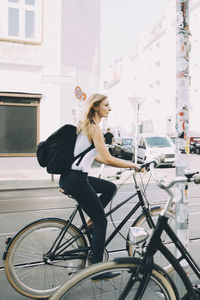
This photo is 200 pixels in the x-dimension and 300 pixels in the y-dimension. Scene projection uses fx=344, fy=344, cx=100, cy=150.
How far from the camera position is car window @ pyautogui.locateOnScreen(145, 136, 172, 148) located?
18625mm

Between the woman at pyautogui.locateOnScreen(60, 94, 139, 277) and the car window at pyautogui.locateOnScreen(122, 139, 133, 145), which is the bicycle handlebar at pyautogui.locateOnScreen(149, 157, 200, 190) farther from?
the car window at pyautogui.locateOnScreen(122, 139, 133, 145)

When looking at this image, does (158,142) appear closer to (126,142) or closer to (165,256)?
(126,142)

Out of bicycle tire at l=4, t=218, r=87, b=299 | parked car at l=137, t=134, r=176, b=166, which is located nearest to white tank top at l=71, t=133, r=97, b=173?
bicycle tire at l=4, t=218, r=87, b=299

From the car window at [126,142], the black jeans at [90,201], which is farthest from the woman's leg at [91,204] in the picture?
the car window at [126,142]

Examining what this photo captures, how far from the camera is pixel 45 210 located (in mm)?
7043

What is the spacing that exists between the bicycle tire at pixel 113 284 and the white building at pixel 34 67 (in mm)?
12565

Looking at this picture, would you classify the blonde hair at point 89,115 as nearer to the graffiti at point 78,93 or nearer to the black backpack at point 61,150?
the black backpack at point 61,150

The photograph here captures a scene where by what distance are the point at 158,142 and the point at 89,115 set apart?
637 inches

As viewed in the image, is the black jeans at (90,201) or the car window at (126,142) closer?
the black jeans at (90,201)

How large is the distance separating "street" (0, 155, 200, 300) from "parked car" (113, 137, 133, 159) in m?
11.3

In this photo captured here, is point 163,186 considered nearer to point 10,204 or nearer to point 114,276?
point 114,276

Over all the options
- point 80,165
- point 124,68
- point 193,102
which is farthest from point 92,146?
point 124,68

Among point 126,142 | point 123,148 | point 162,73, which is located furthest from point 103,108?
point 162,73

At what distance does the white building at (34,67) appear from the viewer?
47.9 feet
